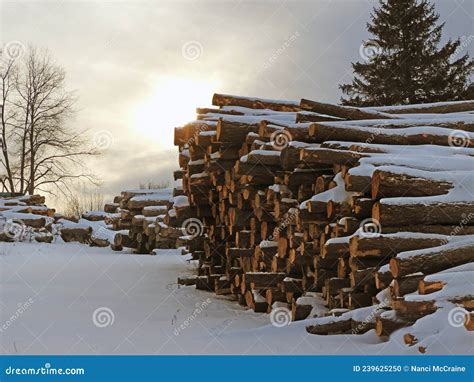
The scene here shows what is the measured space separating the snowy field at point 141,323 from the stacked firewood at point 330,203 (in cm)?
34

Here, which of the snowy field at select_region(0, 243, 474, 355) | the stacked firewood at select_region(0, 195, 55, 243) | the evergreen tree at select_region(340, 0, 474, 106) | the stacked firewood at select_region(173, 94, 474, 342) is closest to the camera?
the snowy field at select_region(0, 243, 474, 355)

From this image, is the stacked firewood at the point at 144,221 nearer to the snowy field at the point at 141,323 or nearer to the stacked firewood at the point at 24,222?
the stacked firewood at the point at 24,222

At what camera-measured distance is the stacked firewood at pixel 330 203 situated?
602cm

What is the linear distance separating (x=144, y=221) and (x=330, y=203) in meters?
11.0

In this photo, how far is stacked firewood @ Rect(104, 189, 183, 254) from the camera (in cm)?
1683

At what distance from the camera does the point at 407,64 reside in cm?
2602

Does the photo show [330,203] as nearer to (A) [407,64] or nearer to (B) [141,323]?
(B) [141,323]

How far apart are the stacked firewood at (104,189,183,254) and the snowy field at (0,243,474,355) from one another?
469cm

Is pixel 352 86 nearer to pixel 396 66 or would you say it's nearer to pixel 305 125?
pixel 396 66

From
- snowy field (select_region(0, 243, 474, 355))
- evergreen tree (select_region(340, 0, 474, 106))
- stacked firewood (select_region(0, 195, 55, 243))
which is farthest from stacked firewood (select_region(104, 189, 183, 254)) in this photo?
evergreen tree (select_region(340, 0, 474, 106))

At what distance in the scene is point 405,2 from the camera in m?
27.2

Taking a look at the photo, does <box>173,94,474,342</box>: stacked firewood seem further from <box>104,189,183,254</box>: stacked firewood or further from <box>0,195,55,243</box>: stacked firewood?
<box>0,195,55,243</box>: stacked firewood

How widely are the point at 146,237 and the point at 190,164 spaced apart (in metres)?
7.81

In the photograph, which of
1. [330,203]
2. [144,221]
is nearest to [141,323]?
[330,203]
